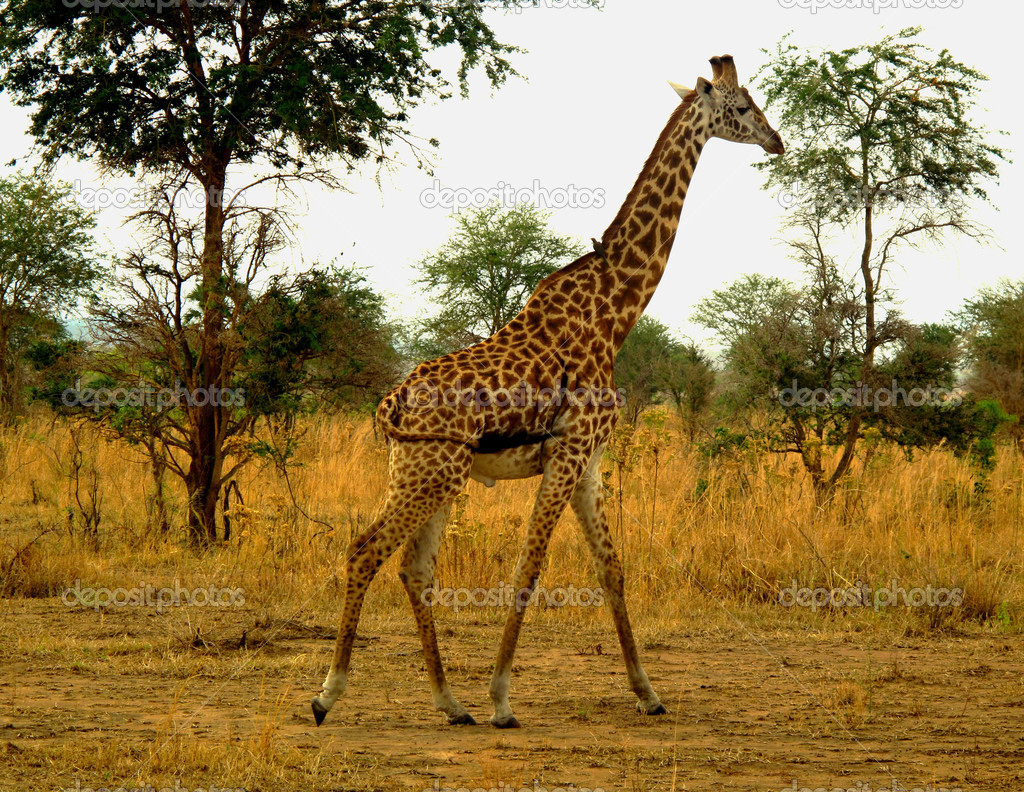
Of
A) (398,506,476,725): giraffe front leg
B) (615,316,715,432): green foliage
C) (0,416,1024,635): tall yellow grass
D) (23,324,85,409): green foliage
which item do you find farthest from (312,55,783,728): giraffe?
(615,316,715,432): green foliage

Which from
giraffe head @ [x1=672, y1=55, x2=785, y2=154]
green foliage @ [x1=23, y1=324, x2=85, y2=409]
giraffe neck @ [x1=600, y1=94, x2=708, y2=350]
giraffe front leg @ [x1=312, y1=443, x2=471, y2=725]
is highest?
giraffe head @ [x1=672, y1=55, x2=785, y2=154]

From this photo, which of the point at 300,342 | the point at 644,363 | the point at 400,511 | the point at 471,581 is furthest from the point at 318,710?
the point at 644,363

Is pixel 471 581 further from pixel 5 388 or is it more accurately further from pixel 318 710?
pixel 5 388

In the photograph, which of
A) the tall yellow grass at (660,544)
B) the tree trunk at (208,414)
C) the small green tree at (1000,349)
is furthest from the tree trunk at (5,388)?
the small green tree at (1000,349)

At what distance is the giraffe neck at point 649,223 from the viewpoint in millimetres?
6033

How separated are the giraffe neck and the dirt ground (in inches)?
85.1

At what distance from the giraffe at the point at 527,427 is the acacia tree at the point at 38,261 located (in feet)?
51.8

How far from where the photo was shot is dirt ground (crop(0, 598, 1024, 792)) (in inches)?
175

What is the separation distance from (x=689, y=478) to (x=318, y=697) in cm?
666

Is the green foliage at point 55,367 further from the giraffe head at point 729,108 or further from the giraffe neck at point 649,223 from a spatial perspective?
the giraffe head at point 729,108

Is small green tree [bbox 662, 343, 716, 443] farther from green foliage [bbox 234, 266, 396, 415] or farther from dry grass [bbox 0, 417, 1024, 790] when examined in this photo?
green foliage [bbox 234, 266, 396, 415]

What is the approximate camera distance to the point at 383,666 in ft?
21.3

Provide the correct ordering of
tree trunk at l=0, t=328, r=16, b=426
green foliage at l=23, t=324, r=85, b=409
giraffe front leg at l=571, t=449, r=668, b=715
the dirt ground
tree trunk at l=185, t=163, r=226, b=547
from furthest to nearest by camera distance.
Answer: tree trunk at l=0, t=328, r=16, b=426 → tree trunk at l=185, t=163, r=226, b=547 → green foliage at l=23, t=324, r=85, b=409 → giraffe front leg at l=571, t=449, r=668, b=715 → the dirt ground

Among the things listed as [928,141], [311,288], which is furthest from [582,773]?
[928,141]
